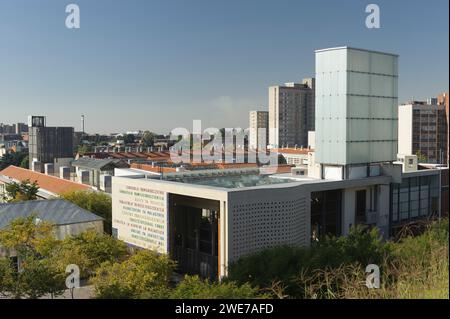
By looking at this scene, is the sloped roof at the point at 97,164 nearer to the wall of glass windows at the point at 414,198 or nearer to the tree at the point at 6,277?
the wall of glass windows at the point at 414,198

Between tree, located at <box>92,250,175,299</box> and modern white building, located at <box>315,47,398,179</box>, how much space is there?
32.9 ft

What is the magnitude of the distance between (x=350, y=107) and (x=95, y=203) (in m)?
19.1

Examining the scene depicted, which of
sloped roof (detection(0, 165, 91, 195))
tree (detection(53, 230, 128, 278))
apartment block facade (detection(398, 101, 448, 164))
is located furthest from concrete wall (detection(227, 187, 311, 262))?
apartment block facade (detection(398, 101, 448, 164))

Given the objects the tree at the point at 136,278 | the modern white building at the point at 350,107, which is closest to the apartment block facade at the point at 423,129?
the modern white building at the point at 350,107

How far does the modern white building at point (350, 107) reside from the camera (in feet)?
79.6

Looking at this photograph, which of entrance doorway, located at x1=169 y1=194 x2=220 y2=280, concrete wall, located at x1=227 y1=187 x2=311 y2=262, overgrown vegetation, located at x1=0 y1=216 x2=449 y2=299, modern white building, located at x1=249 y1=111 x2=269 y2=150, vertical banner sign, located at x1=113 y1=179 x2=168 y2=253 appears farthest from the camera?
modern white building, located at x1=249 y1=111 x2=269 y2=150

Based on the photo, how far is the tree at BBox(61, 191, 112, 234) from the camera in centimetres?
3397

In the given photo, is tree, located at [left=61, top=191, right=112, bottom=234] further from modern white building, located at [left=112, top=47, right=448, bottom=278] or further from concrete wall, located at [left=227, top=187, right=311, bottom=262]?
concrete wall, located at [left=227, top=187, right=311, bottom=262]

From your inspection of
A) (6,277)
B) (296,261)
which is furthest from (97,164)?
(296,261)

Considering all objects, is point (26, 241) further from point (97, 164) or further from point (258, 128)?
point (258, 128)

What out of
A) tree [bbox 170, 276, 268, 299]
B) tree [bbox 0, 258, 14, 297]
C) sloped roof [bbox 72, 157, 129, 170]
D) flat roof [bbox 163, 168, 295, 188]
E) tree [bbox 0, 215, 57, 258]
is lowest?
tree [bbox 0, 258, 14, 297]

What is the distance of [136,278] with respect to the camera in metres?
17.5
